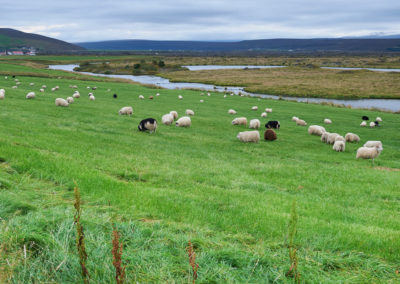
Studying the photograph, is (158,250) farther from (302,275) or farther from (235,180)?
(235,180)

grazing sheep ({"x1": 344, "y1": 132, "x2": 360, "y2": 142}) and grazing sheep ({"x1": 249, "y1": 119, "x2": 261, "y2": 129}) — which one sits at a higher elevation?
grazing sheep ({"x1": 249, "y1": 119, "x2": 261, "y2": 129})

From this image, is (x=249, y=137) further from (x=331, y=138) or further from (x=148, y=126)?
(x=331, y=138)

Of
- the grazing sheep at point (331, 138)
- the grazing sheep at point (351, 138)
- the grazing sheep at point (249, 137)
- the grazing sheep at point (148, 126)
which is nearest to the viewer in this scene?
the grazing sheep at point (148, 126)

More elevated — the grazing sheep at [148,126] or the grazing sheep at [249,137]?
the grazing sheep at [148,126]

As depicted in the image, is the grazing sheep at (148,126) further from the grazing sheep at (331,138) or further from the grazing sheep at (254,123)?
the grazing sheep at (331,138)

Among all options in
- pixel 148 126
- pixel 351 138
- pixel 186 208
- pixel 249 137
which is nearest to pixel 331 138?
pixel 351 138

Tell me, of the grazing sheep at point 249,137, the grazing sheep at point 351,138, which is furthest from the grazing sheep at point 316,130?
the grazing sheep at point 249,137

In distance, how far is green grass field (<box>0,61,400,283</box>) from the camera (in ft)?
12.9

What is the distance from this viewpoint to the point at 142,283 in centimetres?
348

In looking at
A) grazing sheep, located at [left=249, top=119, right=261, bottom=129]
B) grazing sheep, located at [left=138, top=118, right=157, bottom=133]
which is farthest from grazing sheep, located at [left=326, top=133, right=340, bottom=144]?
grazing sheep, located at [left=138, top=118, right=157, bottom=133]

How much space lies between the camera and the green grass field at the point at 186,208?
12.9 ft

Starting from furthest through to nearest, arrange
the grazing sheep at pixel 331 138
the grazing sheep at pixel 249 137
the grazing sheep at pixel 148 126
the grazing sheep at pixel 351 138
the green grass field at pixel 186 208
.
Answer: the grazing sheep at pixel 351 138, the grazing sheep at pixel 331 138, the grazing sheep at pixel 249 137, the grazing sheep at pixel 148 126, the green grass field at pixel 186 208

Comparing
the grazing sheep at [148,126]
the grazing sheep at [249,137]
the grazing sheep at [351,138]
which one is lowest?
the grazing sheep at [351,138]

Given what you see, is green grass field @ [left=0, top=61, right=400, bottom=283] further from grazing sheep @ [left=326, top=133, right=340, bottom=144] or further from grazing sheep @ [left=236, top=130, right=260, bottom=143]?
grazing sheep @ [left=326, top=133, right=340, bottom=144]
